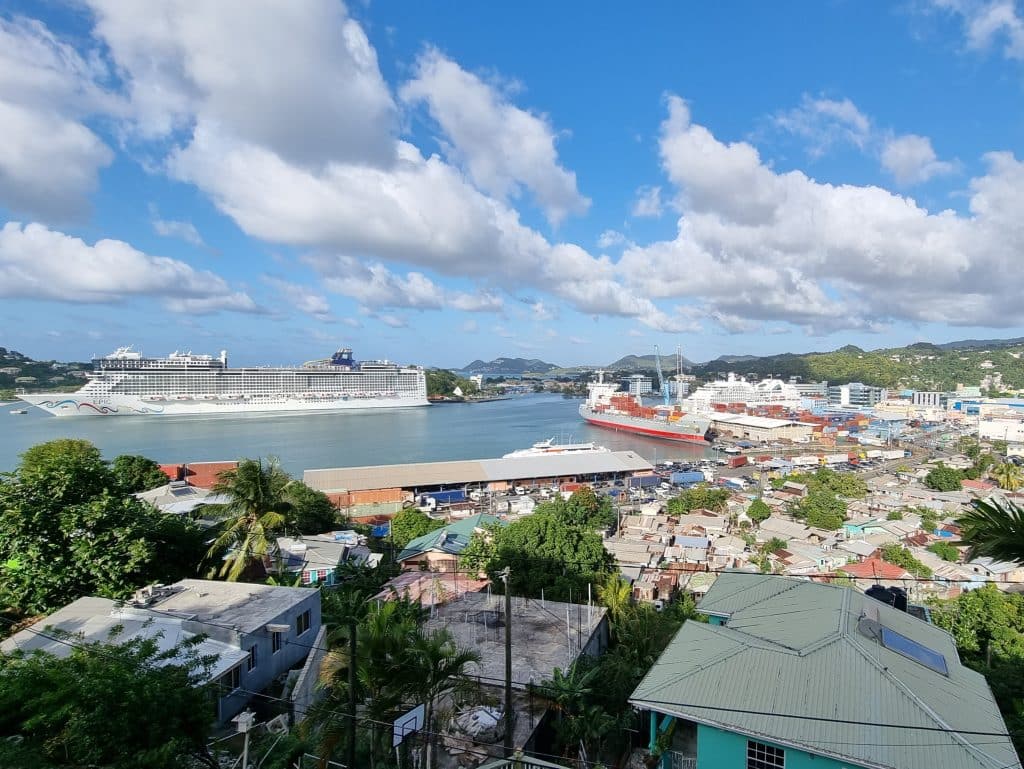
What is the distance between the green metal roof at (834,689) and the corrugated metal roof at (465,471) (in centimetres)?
1465

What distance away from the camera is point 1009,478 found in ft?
53.2

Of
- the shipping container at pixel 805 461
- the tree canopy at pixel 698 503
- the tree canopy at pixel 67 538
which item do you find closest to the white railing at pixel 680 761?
the tree canopy at pixel 67 538

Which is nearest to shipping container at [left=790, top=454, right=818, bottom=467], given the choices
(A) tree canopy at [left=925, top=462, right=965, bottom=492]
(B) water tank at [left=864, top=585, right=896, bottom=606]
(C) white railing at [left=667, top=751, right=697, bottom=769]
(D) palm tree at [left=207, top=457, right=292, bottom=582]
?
(A) tree canopy at [left=925, top=462, right=965, bottom=492]

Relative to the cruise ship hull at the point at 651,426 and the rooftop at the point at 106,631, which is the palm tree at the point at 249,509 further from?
the cruise ship hull at the point at 651,426

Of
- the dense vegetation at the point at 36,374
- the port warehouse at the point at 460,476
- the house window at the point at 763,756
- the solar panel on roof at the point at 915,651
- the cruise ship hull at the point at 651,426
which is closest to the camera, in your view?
the house window at the point at 763,756

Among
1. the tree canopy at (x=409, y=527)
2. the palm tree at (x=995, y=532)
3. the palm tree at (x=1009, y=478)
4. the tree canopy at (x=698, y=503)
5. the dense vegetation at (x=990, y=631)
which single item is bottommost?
the tree canopy at (x=698, y=503)

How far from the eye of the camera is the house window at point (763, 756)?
2.65m

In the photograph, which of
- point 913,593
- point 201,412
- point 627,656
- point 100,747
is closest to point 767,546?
point 913,593

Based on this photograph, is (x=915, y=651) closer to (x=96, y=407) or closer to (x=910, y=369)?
(x=96, y=407)

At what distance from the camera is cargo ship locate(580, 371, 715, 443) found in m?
34.7

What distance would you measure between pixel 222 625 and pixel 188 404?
46806mm

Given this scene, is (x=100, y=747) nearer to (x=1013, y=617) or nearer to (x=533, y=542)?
(x=533, y=542)

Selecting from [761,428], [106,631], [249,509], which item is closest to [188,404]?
[249,509]

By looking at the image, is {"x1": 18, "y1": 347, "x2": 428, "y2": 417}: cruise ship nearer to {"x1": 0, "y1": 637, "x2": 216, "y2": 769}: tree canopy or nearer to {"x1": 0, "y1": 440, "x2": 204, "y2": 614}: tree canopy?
{"x1": 0, "y1": 440, "x2": 204, "y2": 614}: tree canopy
